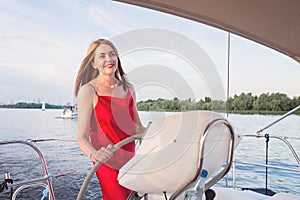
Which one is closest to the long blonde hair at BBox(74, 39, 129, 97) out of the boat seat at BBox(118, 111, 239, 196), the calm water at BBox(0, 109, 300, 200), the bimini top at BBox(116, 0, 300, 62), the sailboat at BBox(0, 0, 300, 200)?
the sailboat at BBox(0, 0, 300, 200)

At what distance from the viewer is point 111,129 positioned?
1.19 metres

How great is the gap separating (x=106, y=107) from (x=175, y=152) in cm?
53

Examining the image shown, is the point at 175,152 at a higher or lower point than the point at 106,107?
lower

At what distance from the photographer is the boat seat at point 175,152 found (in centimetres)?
72

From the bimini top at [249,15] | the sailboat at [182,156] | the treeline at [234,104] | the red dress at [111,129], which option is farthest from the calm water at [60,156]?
the sailboat at [182,156]

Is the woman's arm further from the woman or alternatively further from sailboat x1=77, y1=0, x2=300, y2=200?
sailboat x1=77, y1=0, x2=300, y2=200

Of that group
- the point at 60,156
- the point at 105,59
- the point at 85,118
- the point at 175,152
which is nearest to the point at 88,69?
the point at 105,59

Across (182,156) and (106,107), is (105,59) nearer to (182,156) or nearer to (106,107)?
(106,107)

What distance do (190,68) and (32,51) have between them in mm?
4055

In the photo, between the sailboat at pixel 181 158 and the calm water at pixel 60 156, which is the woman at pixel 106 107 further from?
the calm water at pixel 60 156

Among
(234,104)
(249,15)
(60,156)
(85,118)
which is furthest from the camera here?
(60,156)

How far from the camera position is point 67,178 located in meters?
3.63

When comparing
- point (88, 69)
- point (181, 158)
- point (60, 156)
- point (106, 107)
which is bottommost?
point (60, 156)

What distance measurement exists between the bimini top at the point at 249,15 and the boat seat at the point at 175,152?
1175mm
